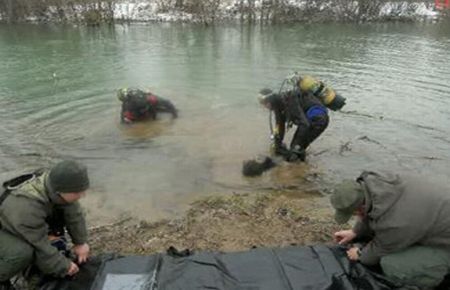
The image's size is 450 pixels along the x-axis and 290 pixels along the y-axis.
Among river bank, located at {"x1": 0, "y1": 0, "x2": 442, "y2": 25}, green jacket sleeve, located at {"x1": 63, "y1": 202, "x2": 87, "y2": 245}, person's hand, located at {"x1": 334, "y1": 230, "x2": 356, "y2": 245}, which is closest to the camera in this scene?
green jacket sleeve, located at {"x1": 63, "y1": 202, "x2": 87, "y2": 245}

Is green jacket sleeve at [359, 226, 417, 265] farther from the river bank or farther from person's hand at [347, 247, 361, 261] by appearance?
the river bank

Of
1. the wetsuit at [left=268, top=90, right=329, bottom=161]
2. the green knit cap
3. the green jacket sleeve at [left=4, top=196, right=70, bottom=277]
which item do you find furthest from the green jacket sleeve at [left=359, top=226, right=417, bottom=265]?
the wetsuit at [left=268, top=90, right=329, bottom=161]

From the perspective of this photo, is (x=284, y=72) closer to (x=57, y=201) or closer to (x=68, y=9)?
(x=57, y=201)

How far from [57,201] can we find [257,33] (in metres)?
17.6

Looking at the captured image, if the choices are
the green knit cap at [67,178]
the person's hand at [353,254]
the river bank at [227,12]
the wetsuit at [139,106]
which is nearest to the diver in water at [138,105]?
the wetsuit at [139,106]

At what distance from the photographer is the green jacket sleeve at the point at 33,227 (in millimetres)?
3272

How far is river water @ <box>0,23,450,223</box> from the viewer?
655 centimetres

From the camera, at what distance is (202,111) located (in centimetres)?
967

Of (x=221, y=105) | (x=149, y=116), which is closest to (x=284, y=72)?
(x=221, y=105)

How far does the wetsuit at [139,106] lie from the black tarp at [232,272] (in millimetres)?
5042

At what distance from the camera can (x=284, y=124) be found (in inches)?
273

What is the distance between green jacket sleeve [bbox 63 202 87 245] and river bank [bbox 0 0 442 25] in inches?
759

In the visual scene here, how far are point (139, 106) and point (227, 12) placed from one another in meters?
15.6

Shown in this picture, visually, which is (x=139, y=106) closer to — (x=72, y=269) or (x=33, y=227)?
(x=72, y=269)
